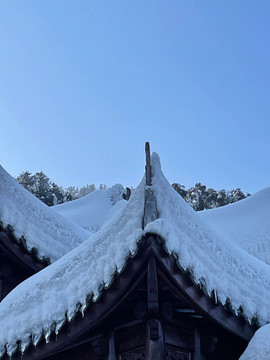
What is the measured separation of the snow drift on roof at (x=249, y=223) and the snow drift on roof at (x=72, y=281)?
12.5ft

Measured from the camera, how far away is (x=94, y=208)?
1350 cm

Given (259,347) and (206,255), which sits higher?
(206,255)

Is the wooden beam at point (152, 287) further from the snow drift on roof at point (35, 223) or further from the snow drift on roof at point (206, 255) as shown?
the snow drift on roof at point (35, 223)

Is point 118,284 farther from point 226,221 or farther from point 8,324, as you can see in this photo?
point 226,221

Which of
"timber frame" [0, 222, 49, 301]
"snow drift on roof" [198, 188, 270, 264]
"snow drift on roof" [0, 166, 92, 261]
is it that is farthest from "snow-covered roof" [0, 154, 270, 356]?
"snow drift on roof" [198, 188, 270, 264]

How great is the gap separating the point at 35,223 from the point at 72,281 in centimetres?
248

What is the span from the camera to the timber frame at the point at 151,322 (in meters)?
5.05

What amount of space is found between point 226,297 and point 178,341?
2.44 feet

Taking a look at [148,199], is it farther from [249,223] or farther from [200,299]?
[249,223]

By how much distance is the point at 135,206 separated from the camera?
5469mm

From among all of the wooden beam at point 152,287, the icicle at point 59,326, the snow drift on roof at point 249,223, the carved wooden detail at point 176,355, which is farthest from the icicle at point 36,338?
the snow drift on roof at point 249,223

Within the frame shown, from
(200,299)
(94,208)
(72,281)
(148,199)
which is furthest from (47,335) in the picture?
(94,208)

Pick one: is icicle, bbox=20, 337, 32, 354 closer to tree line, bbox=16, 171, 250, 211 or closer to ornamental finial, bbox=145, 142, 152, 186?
ornamental finial, bbox=145, 142, 152, 186

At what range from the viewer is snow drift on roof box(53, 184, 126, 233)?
490 inches
